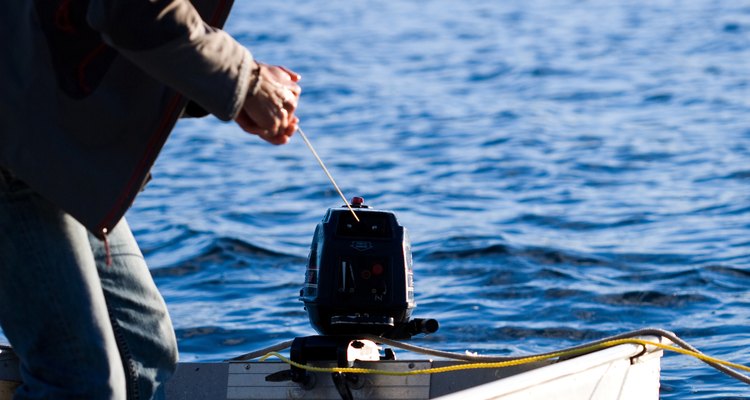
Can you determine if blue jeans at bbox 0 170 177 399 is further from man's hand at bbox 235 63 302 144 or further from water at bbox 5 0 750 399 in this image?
water at bbox 5 0 750 399

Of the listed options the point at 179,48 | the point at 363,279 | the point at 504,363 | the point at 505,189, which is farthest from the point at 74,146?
the point at 505,189

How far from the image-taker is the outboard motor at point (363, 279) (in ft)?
12.5

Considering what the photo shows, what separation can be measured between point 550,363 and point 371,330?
54 centimetres

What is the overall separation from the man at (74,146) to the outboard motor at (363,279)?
1.35 meters

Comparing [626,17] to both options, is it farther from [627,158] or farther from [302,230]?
[302,230]

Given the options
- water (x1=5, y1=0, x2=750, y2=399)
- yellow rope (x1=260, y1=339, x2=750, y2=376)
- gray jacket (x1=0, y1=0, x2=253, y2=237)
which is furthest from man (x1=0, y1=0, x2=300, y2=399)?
water (x1=5, y1=0, x2=750, y2=399)

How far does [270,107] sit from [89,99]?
1.10ft

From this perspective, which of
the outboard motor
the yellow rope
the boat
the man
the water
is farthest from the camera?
the water

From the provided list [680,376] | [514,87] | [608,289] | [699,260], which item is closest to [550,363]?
[680,376]

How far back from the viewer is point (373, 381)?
3.78m

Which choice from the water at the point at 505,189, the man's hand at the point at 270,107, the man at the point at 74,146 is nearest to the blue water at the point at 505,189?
the water at the point at 505,189

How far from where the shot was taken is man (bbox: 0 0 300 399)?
2.39 m

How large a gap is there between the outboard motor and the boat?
113mm

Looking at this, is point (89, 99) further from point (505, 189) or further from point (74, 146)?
point (505, 189)
